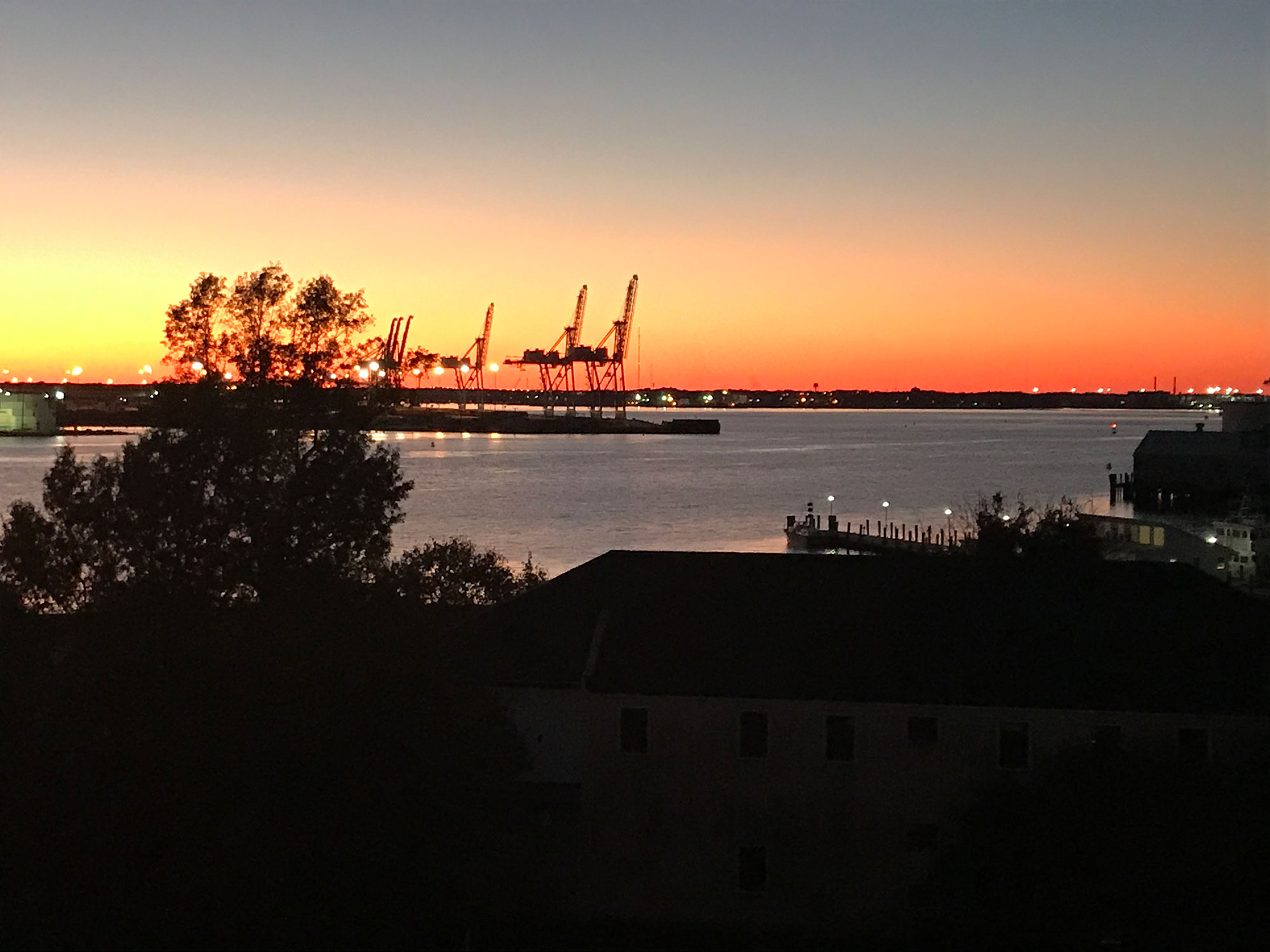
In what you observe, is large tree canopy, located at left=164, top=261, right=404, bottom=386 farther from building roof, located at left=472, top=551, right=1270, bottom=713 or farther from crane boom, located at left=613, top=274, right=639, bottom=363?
crane boom, located at left=613, top=274, right=639, bottom=363

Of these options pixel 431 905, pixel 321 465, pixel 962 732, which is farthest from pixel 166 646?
pixel 962 732

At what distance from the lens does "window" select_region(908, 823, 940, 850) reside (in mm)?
7352

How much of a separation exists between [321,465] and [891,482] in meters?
42.8

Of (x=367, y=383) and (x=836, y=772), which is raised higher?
(x=367, y=383)

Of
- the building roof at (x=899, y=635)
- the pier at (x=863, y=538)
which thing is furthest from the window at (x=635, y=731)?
the pier at (x=863, y=538)

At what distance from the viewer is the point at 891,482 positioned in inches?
1960

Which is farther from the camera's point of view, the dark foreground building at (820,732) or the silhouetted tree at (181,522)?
the silhouetted tree at (181,522)

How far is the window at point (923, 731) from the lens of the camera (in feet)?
24.0

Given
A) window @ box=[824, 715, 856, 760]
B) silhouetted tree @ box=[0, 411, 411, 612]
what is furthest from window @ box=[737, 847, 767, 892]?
silhouetted tree @ box=[0, 411, 411, 612]

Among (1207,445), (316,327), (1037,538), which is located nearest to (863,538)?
(1037,538)

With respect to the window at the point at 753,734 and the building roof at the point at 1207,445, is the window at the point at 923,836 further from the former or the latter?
the building roof at the point at 1207,445

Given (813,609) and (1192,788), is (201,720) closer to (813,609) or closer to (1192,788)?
(813,609)

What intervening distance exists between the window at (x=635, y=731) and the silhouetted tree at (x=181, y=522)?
1.87m

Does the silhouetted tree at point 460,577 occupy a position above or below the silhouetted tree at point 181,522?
below
